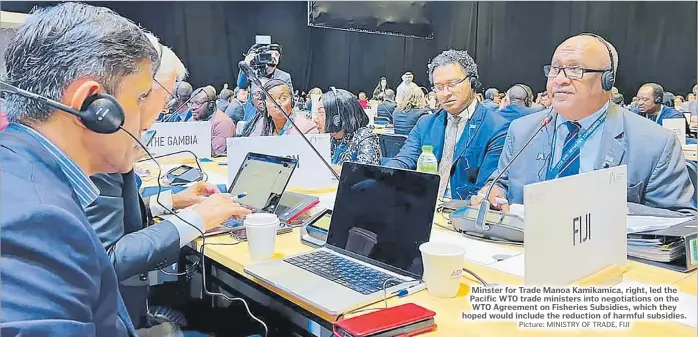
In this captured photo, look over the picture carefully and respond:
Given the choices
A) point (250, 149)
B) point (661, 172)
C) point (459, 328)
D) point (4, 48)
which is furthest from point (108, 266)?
point (661, 172)

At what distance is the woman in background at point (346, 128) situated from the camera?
220cm

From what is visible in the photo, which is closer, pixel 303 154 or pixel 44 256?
pixel 44 256

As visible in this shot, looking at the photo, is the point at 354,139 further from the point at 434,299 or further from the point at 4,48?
the point at 4,48

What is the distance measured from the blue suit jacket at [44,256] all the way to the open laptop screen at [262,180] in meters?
0.90

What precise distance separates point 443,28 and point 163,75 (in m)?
8.64

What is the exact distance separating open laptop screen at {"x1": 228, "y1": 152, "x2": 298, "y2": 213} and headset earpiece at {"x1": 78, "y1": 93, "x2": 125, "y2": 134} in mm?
818

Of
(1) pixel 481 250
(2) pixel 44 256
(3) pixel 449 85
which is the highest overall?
(3) pixel 449 85

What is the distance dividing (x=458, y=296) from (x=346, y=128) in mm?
1507

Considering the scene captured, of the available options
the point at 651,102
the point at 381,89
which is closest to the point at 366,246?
the point at 651,102

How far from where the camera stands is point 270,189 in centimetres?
162

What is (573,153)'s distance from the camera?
6.10 feet

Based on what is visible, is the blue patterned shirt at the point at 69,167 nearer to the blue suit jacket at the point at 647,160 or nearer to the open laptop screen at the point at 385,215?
the open laptop screen at the point at 385,215

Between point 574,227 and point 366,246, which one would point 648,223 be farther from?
point 366,246

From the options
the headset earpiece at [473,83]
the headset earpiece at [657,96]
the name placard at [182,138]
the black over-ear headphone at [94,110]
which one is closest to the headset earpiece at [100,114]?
the black over-ear headphone at [94,110]
